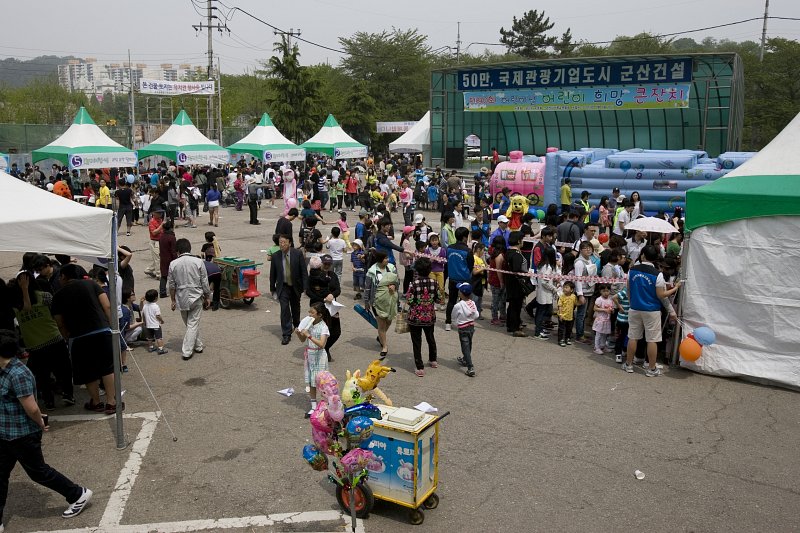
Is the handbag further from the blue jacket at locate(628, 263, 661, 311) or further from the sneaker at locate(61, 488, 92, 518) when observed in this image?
the sneaker at locate(61, 488, 92, 518)

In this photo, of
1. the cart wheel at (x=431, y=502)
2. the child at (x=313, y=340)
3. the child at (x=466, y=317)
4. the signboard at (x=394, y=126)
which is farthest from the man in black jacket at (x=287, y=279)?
the signboard at (x=394, y=126)

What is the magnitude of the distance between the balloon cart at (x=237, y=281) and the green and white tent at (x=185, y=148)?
51.8ft

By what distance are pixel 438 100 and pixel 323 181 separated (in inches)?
511

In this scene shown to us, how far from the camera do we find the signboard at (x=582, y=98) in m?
28.3

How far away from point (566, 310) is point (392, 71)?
58410 mm


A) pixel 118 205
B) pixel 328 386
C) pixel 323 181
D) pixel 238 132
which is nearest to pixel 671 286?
pixel 328 386

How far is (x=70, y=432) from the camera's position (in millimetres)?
7211

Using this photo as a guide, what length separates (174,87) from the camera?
123 ft

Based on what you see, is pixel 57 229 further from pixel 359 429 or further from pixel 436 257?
pixel 436 257

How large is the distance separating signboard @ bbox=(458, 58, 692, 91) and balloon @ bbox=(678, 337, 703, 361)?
22042 mm

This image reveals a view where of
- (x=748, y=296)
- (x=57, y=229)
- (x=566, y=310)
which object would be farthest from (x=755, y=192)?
(x=57, y=229)

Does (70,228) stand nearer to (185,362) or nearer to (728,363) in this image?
(185,362)

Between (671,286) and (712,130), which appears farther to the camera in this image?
(712,130)

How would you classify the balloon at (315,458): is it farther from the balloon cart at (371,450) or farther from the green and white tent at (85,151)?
the green and white tent at (85,151)
